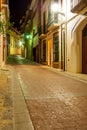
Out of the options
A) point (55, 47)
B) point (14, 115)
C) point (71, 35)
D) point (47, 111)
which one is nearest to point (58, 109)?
point (47, 111)

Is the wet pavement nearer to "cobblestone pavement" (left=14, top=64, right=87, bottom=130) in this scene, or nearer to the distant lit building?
"cobblestone pavement" (left=14, top=64, right=87, bottom=130)

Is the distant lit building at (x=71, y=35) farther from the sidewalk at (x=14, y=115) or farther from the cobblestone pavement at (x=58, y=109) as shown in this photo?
the sidewalk at (x=14, y=115)

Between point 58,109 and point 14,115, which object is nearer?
point 14,115

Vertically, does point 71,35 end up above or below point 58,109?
above

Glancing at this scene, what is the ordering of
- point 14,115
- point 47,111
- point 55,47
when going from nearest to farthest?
point 14,115 → point 47,111 → point 55,47

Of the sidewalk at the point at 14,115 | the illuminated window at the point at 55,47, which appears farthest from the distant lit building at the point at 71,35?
the sidewalk at the point at 14,115

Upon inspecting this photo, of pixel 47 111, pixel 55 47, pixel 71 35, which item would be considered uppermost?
pixel 71 35

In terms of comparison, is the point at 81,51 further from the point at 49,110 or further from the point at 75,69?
the point at 49,110

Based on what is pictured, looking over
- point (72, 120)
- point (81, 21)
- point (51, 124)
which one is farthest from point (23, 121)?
point (81, 21)

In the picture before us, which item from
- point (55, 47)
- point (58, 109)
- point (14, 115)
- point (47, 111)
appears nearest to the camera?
point (14, 115)

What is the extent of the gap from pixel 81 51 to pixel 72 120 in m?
13.6

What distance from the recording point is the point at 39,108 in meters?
6.97

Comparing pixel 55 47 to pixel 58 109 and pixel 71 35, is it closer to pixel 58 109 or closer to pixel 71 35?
pixel 71 35

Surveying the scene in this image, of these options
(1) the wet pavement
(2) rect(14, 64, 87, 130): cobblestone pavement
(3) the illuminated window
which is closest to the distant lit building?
(3) the illuminated window
